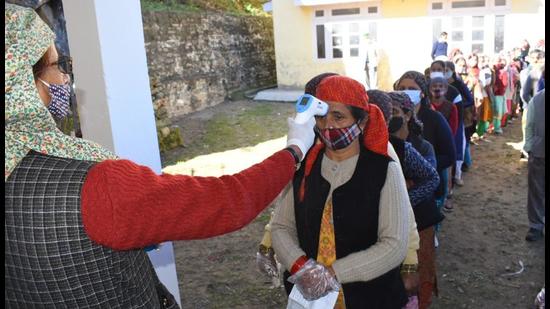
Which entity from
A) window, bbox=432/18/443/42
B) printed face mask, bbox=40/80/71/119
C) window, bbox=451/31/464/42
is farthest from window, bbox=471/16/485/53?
printed face mask, bbox=40/80/71/119

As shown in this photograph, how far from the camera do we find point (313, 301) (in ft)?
6.31

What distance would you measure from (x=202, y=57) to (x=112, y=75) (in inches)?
424

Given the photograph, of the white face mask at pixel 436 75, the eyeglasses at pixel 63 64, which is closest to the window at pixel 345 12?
the white face mask at pixel 436 75

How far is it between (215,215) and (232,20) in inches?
544

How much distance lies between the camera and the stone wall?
37.1 ft

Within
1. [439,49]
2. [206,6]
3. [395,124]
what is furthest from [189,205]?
[206,6]

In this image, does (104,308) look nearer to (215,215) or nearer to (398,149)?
(215,215)

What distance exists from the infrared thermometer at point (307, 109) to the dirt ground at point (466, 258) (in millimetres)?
2298

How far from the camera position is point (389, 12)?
13.0 meters

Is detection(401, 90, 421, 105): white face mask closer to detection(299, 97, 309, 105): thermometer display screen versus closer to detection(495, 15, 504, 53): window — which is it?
detection(299, 97, 309, 105): thermometer display screen

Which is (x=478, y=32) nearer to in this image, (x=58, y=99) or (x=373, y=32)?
(x=373, y=32)

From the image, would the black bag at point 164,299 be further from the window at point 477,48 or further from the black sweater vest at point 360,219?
the window at point 477,48

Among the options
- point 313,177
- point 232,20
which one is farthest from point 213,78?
point 313,177

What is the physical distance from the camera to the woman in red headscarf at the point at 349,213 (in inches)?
76.9
